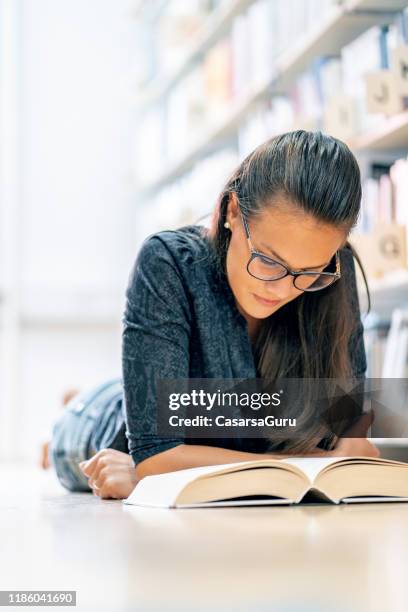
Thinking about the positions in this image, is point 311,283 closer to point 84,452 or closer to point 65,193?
point 84,452

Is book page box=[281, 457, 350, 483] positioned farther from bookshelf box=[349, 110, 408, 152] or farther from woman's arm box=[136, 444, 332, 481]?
bookshelf box=[349, 110, 408, 152]

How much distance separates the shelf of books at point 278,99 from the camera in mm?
2045

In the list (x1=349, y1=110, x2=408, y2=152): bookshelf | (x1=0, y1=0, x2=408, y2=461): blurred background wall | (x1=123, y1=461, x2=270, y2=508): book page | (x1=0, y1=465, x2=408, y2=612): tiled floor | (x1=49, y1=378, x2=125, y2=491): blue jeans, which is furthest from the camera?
(x1=0, y1=0, x2=408, y2=461): blurred background wall

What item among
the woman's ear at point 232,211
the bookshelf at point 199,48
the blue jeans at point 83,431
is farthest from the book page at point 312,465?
the bookshelf at point 199,48

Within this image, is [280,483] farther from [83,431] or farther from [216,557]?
[83,431]

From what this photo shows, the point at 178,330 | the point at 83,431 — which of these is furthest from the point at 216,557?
the point at 83,431

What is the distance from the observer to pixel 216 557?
2.56 ft

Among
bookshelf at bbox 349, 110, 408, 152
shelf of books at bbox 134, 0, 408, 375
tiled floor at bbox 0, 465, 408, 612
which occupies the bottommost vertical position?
tiled floor at bbox 0, 465, 408, 612

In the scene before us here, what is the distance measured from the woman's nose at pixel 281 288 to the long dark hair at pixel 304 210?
0.09 metres

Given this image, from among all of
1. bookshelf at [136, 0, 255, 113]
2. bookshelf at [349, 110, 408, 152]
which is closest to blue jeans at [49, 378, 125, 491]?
bookshelf at [349, 110, 408, 152]

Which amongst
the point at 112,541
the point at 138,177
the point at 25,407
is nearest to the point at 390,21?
the point at 112,541

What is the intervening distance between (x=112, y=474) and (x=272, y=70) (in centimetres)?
168

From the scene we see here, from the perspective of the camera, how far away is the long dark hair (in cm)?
121

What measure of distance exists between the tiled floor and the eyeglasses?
0.29 metres
